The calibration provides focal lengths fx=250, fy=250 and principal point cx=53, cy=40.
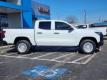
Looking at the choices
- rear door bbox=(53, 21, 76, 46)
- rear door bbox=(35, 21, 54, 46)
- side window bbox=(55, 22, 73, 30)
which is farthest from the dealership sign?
rear door bbox=(53, 21, 76, 46)

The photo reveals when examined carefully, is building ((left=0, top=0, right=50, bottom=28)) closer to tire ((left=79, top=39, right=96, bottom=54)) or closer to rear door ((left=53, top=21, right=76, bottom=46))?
rear door ((left=53, top=21, right=76, bottom=46))

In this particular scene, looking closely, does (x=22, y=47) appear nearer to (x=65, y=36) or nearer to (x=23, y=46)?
(x=23, y=46)

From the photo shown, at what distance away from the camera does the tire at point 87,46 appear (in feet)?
48.4

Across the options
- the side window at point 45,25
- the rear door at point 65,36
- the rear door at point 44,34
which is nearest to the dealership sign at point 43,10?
the side window at point 45,25

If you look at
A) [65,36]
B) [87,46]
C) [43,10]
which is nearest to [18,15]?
[43,10]

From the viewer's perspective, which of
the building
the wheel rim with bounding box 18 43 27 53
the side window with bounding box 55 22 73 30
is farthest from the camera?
the building

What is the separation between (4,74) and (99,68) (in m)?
3.73

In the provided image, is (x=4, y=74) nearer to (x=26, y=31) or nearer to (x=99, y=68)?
(x=99, y=68)

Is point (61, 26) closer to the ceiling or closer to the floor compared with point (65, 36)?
closer to the ceiling

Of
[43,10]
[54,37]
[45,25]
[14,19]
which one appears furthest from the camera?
[43,10]

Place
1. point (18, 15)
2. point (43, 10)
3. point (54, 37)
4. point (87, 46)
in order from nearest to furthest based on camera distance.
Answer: point (87, 46) → point (54, 37) → point (18, 15) → point (43, 10)

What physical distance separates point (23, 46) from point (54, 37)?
1.99 m

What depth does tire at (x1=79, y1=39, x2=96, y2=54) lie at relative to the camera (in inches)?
580

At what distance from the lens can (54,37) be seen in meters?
Result: 15.0
